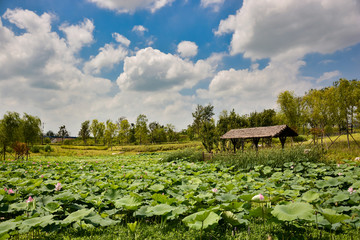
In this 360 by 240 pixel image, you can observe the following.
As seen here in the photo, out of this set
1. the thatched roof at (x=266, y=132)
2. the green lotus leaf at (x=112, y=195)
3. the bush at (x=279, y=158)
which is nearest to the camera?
the green lotus leaf at (x=112, y=195)

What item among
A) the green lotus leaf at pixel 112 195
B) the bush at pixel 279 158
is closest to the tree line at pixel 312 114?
the bush at pixel 279 158

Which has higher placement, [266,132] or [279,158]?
[266,132]

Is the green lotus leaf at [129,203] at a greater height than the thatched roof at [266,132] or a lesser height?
lesser

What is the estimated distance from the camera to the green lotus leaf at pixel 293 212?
234 centimetres

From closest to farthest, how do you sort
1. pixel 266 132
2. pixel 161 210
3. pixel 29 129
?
pixel 161 210 < pixel 266 132 < pixel 29 129

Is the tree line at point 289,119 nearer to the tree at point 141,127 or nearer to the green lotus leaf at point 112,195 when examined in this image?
the tree at point 141,127

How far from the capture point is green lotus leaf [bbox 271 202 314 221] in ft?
7.68

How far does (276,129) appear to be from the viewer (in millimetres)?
16250

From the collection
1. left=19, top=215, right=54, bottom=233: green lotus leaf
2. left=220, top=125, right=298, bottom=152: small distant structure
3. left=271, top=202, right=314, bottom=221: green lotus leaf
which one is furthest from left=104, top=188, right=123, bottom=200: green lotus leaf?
left=220, top=125, right=298, bottom=152: small distant structure

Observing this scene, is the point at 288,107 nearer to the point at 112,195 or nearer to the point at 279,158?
the point at 279,158

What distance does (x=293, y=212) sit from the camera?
2549 mm

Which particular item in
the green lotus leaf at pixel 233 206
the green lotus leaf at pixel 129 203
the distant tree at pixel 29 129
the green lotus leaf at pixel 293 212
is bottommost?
the green lotus leaf at pixel 233 206

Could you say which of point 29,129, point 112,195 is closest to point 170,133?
point 29,129

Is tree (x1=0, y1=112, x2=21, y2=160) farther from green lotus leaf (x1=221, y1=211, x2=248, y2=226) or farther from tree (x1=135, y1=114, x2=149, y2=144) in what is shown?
green lotus leaf (x1=221, y1=211, x2=248, y2=226)
